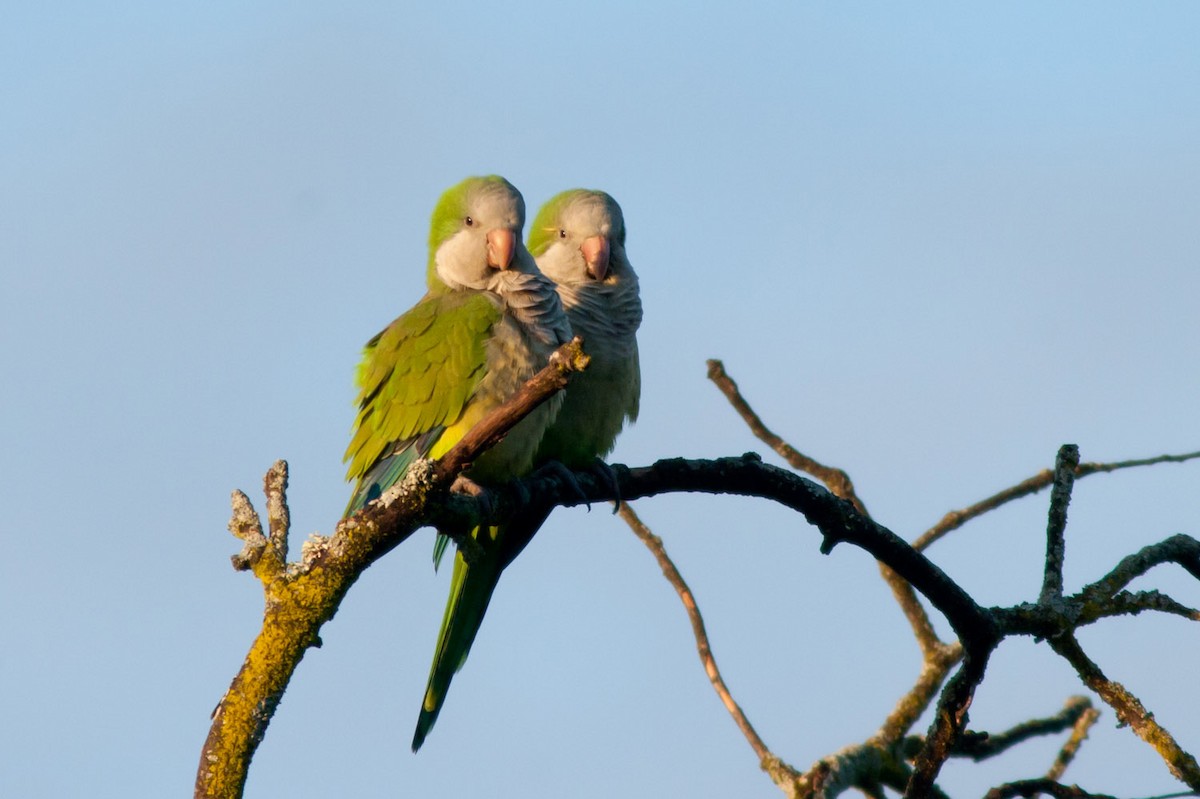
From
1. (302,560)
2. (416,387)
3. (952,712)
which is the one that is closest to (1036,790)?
(952,712)

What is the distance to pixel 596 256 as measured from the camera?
5.88 m

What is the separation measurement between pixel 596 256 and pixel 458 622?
1.81 meters

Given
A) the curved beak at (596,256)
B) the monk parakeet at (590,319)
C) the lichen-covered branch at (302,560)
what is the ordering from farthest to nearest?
the curved beak at (596,256) < the monk parakeet at (590,319) < the lichen-covered branch at (302,560)

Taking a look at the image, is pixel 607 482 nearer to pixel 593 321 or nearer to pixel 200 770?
pixel 593 321

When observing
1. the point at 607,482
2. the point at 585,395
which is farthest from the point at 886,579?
the point at 585,395

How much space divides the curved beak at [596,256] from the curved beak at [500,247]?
1.56ft

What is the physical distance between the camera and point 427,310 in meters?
5.22

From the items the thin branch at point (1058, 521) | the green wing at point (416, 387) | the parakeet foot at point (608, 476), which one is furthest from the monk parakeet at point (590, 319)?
the thin branch at point (1058, 521)

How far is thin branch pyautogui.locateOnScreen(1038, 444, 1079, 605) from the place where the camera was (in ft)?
11.5

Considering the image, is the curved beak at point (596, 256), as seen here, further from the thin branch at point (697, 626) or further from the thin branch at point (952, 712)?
the thin branch at point (952, 712)

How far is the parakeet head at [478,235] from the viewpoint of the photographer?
5.49 meters

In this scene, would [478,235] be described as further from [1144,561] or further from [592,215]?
[1144,561]

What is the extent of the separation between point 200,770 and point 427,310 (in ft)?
9.95

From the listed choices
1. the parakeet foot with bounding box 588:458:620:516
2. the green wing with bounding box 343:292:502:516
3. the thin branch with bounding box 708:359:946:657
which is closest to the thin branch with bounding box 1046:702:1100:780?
the thin branch with bounding box 708:359:946:657
